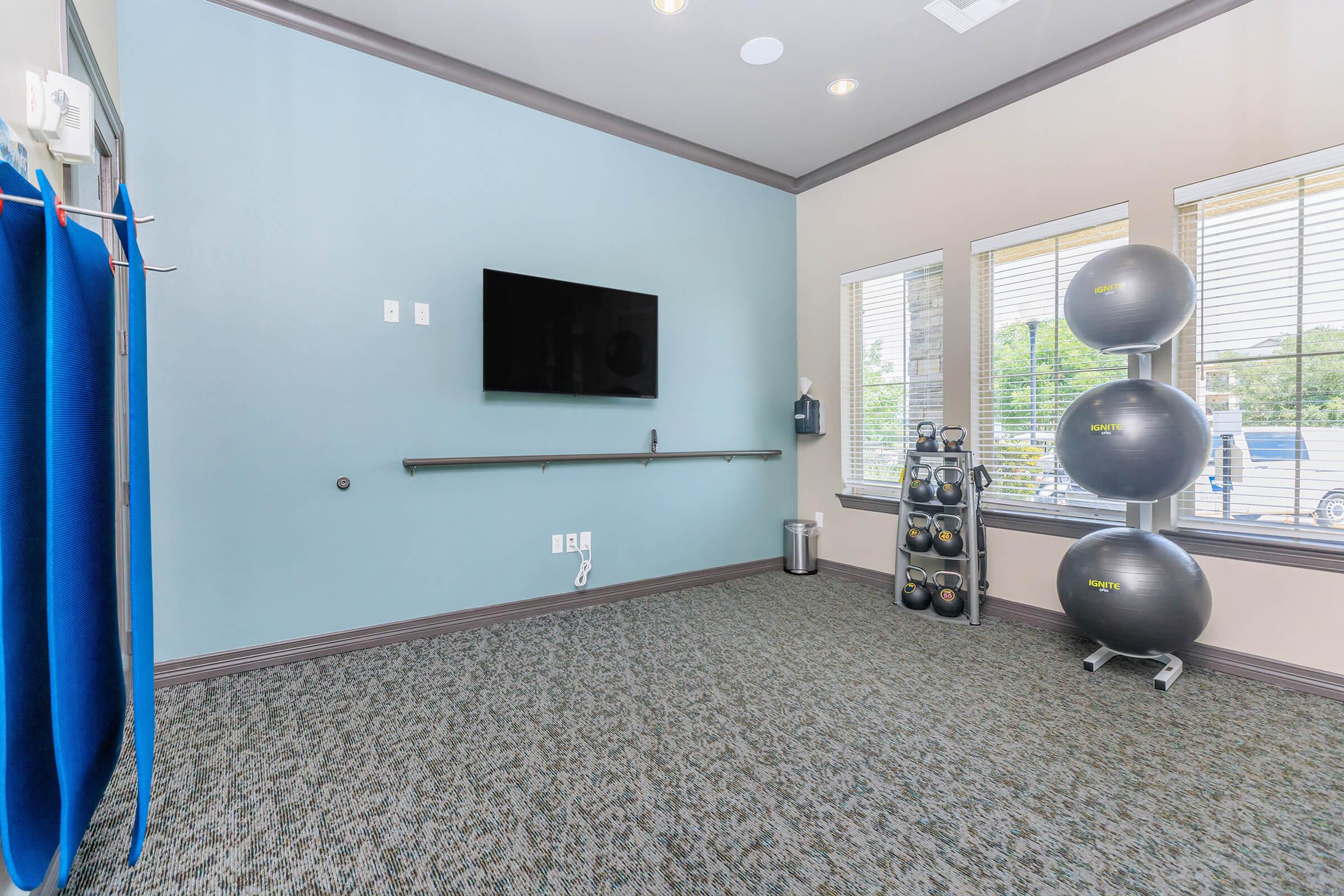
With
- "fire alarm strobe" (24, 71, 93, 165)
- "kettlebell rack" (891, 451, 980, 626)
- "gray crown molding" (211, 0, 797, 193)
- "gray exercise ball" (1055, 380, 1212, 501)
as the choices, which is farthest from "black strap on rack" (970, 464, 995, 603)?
"fire alarm strobe" (24, 71, 93, 165)

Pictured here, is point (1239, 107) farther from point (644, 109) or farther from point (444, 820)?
point (444, 820)

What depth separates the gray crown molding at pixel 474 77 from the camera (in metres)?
2.68

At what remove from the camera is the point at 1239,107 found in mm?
2549

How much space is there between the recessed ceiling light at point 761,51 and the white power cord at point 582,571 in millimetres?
2806

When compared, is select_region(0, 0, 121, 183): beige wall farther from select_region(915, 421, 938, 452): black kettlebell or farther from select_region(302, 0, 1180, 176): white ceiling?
select_region(915, 421, 938, 452): black kettlebell

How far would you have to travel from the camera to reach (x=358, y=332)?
285cm

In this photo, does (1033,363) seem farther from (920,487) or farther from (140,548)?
(140,548)

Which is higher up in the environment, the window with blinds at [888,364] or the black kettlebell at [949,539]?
the window with blinds at [888,364]

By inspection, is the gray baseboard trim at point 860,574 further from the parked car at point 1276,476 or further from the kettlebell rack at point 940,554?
the parked car at point 1276,476

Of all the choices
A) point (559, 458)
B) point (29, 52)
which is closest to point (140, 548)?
point (29, 52)

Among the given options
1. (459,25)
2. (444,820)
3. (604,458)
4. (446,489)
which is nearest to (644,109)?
(459,25)

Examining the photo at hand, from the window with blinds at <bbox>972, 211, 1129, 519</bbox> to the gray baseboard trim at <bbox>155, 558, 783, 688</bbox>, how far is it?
195 centimetres

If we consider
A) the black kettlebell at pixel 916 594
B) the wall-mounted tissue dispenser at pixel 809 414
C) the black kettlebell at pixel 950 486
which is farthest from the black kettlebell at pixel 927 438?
the wall-mounted tissue dispenser at pixel 809 414

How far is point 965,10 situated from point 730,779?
11.0ft
